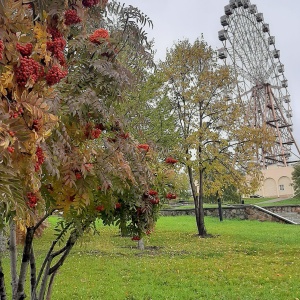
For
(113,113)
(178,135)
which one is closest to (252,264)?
(178,135)

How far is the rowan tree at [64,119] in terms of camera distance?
1479mm

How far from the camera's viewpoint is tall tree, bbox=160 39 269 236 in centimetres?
1705

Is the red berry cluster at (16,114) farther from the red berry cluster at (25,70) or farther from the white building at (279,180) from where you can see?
the white building at (279,180)

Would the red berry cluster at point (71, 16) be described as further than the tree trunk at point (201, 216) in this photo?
No

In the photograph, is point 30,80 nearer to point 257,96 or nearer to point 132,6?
point 132,6

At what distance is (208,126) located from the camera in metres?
17.6

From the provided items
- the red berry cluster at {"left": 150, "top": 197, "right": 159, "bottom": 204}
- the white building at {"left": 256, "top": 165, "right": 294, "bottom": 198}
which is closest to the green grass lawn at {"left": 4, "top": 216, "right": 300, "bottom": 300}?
the red berry cluster at {"left": 150, "top": 197, "right": 159, "bottom": 204}

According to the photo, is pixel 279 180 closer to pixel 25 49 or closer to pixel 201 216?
pixel 201 216

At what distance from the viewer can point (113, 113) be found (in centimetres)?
284

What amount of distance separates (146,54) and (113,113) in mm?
497

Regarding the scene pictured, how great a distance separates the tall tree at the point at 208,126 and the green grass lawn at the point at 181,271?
9.90 ft

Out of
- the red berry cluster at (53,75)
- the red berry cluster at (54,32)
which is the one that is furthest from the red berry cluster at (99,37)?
the red berry cluster at (53,75)

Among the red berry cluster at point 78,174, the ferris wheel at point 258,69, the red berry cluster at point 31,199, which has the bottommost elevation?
the red berry cluster at point 31,199

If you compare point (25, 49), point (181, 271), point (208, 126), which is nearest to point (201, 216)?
point (208, 126)
